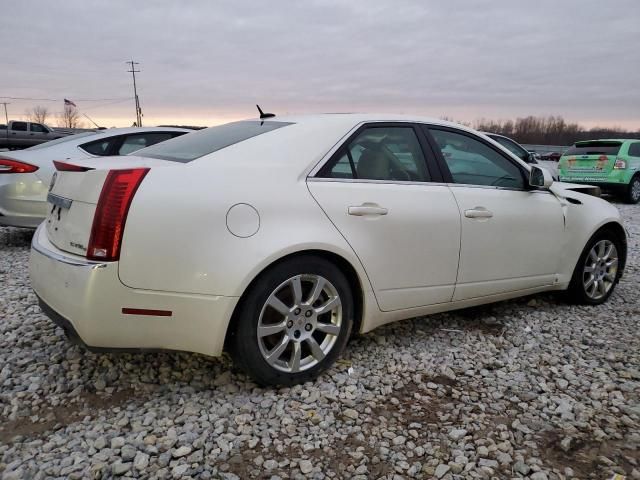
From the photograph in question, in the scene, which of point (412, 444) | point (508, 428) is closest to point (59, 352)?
point (412, 444)

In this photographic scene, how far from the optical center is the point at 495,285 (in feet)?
11.6

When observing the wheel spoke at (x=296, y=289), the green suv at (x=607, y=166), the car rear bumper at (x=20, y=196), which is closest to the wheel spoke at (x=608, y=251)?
the wheel spoke at (x=296, y=289)

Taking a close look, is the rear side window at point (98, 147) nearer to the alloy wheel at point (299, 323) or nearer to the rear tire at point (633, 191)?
the alloy wheel at point (299, 323)

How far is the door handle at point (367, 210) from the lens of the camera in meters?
2.77

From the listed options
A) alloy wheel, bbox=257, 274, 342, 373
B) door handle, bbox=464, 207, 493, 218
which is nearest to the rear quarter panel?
alloy wheel, bbox=257, 274, 342, 373

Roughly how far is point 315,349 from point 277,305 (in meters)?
0.38

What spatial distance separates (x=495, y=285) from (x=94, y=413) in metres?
2.63

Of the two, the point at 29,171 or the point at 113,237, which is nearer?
the point at 113,237

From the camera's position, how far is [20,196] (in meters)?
5.51

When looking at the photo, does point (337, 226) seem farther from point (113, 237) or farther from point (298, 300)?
point (113, 237)

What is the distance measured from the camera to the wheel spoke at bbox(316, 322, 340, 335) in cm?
275

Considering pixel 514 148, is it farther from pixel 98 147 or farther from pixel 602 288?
pixel 98 147

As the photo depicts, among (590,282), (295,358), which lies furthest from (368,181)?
(590,282)

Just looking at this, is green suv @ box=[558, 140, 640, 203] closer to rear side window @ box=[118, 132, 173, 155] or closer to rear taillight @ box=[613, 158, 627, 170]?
rear taillight @ box=[613, 158, 627, 170]
